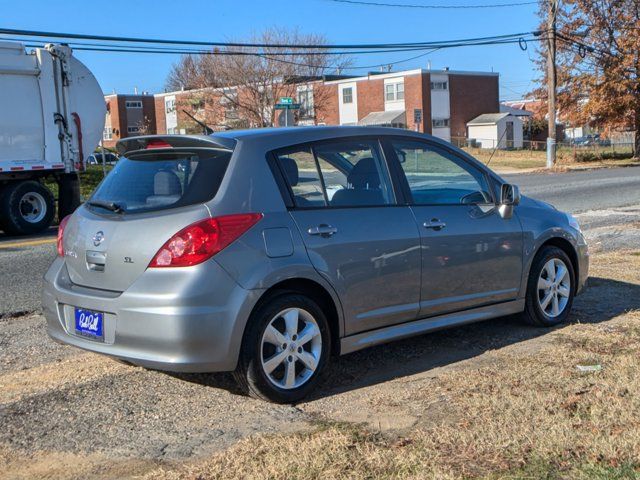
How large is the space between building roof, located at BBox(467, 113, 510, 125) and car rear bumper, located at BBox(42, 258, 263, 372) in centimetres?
6168

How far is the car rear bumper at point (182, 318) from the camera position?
13.9 feet

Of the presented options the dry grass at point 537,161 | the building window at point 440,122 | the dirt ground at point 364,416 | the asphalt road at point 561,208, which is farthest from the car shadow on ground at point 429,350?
the building window at point 440,122

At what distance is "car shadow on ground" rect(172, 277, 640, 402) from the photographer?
5.03 metres

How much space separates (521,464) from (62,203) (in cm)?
1375

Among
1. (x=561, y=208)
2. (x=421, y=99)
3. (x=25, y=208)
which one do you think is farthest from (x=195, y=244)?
(x=421, y=99)

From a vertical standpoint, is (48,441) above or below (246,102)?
below

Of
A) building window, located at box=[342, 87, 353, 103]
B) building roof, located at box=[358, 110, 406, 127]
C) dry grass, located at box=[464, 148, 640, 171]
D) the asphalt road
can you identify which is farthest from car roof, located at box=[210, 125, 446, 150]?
building window, located at box=[342, 87, 353, 103]

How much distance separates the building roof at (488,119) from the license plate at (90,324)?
6157cm

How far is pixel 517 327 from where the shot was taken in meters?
6.32

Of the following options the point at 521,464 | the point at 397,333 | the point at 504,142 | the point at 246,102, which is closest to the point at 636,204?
the point at 397,333

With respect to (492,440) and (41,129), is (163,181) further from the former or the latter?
(41,129)

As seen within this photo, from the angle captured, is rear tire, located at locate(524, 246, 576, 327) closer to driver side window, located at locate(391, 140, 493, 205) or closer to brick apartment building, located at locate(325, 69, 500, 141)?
driver side window, located at locate(391, 140, 493, 205)

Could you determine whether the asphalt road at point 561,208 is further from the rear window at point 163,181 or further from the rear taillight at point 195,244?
the rear taillight at point 195,244

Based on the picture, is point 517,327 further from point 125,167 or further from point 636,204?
point 636,204
